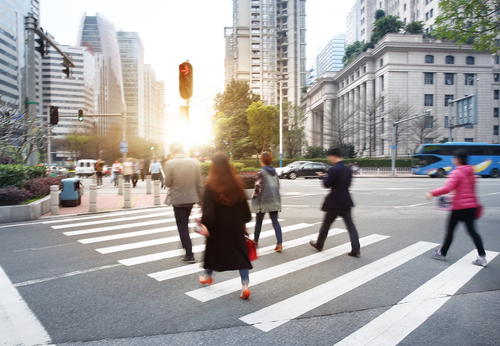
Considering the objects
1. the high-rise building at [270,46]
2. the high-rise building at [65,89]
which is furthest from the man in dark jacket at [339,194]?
the high-rise building at [65,89]

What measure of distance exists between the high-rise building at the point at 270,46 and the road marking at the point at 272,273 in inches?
4167

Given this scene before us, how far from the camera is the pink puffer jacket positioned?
521cm

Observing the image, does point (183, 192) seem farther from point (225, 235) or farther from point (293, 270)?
point (293, 270)

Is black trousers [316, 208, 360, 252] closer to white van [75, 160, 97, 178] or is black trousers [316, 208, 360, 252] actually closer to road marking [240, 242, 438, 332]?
road marking [240, 242, 438, 332]

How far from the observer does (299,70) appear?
116812mm

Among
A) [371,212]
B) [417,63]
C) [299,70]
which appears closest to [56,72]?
[299,70]

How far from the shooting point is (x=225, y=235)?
3.95 metres

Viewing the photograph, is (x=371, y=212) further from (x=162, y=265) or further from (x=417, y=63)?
(x=417, y=63)

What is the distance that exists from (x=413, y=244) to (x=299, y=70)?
116449 millimetres

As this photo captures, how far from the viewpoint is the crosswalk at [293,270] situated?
3498 mm

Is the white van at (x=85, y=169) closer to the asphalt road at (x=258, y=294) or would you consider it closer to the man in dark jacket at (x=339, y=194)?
the asphalt road at (x=258, y=294)

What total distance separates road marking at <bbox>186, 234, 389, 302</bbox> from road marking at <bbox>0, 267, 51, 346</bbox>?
1582mm

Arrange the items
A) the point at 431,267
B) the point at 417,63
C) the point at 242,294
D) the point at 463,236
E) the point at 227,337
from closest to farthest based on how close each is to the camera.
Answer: the point at 227,337 < the point at 242,294 < the point at 431,267 < the point at 463,236 < the point at 417,63

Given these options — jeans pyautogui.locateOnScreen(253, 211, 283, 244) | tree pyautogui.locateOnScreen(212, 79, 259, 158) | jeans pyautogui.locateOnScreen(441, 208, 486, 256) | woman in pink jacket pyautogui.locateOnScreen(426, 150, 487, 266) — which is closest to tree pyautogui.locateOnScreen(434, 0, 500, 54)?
woman in pink jacket pyautogui.locateOnScreen(426, 150, 487, 266)
